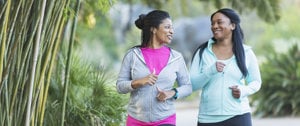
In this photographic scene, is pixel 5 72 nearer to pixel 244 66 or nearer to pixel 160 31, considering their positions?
pixel 160 31

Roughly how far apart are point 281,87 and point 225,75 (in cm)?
822

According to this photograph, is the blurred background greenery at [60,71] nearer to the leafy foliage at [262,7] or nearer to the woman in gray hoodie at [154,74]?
the leafy foliage at [262,7]

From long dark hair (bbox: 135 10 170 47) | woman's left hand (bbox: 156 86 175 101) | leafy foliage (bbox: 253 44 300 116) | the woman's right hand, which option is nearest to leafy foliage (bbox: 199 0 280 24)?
leafy foliage (bbox: 253 44 300 116)

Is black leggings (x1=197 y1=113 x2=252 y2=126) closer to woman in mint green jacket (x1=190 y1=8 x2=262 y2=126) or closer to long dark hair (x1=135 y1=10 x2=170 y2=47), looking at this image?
woman in mint green jacket (x1=190 y1=8 x2=262 y2=126)

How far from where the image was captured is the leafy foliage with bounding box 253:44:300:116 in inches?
490

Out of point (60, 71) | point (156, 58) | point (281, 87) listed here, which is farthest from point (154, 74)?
point (281, 87)

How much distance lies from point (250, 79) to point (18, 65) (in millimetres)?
1508

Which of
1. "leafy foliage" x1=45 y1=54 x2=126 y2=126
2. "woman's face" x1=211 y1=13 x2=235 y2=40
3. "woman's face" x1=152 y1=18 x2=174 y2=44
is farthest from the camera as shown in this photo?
"leafy foliage" x1=45 y1=54 x2=126 y2=126

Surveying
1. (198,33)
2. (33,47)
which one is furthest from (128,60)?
(198,33)

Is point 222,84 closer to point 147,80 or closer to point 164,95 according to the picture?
point 164,95

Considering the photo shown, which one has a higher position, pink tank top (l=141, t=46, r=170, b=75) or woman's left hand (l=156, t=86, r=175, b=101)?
pink tank top (l=141, t=46, r=170, b=75)

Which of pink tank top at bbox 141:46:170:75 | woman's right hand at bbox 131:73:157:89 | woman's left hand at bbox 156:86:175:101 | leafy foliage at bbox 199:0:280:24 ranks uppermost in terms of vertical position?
leafy foliage at bbox 199:0:280:24

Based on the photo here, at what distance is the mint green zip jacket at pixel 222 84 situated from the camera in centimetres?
471

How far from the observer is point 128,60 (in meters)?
4.68
